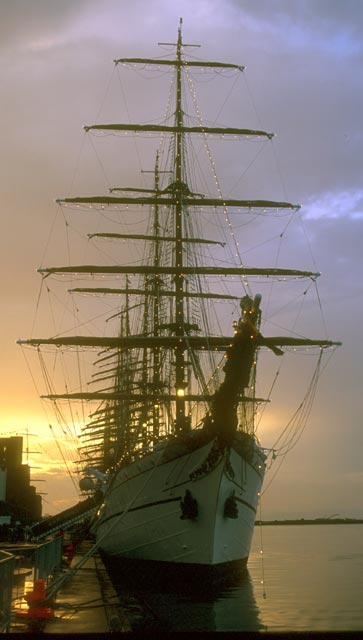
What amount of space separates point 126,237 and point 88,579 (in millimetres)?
26828

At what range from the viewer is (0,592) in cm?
1148

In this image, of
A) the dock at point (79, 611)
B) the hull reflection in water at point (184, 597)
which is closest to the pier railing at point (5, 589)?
the dock at point (79, 611)

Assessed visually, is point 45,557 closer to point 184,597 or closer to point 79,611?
point 79,611

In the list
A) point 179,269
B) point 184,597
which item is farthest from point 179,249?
point 184,597

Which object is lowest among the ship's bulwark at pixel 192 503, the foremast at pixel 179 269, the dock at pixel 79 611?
the dock at pixel 79 611

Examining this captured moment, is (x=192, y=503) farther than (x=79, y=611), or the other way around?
(x=192, y=503)

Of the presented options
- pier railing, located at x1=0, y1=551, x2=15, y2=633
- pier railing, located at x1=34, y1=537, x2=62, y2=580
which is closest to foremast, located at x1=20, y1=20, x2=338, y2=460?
pier railing, located at x1=34, y1=537, x2=62, y2=580

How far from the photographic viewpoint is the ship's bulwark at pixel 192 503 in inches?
1072

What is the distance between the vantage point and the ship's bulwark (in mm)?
27219

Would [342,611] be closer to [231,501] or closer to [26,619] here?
[231,501]

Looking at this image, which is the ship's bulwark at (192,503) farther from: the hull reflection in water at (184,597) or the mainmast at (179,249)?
the mainmast at (179,249)

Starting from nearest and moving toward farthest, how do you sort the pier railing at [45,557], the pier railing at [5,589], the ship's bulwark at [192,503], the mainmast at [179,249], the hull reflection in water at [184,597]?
the pier railing at [5,589]
the pier railing at [45,557]
the hull reflection in water at [184,597]
the ship's bulwark at [192,503]
the mainmast at [179,249]

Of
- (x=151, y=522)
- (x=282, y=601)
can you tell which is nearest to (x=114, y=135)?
(x=151, y=522)

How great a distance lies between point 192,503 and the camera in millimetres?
27328
